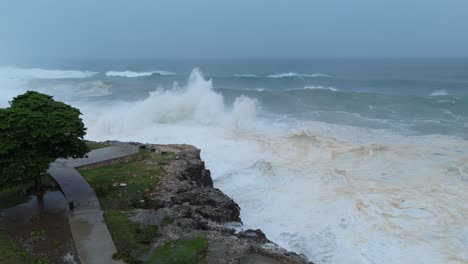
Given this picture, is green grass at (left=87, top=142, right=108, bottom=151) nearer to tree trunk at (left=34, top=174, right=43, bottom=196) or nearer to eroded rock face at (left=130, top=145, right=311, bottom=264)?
eroded rock face at (left=130, top=145, right=311, bottom=264)

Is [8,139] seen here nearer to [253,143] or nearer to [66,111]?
[66,111]

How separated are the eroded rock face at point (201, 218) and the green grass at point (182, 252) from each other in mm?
232

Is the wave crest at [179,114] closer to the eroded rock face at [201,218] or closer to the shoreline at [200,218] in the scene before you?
the shoreline at [200,218]

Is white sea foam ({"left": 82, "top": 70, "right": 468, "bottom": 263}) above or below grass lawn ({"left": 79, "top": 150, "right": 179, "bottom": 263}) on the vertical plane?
below

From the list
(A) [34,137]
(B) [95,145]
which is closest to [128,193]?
(A) [34,137]

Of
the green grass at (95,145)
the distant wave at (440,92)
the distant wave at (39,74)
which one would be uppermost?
the distant wave at (39,74)

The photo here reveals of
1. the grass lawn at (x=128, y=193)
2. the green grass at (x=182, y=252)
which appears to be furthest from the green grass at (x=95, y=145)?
the green grass at (x=182, y=252)

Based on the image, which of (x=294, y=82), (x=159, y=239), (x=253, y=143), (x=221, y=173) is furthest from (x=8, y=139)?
(x=294, y=82)

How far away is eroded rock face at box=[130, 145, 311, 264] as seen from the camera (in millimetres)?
10476

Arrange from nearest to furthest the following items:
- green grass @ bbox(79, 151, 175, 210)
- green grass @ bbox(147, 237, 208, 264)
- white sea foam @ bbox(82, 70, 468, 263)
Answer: green grass @ bbox(147, 237, 208, 264) → white sea foam @ bbox(82, 70, 468, 263) → green grass @ bbox(79, 151, 175, 210)

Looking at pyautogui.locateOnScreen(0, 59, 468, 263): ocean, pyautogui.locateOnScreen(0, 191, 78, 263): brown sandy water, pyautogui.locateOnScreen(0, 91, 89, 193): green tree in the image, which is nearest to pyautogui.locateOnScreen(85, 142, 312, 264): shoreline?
pyautogui.locateOnScreen(0, 59, 468, 263): ocean

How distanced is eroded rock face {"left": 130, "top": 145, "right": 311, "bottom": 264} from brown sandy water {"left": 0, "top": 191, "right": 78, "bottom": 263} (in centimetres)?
210

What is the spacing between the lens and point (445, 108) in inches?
1549

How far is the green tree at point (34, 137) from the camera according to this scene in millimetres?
11773
